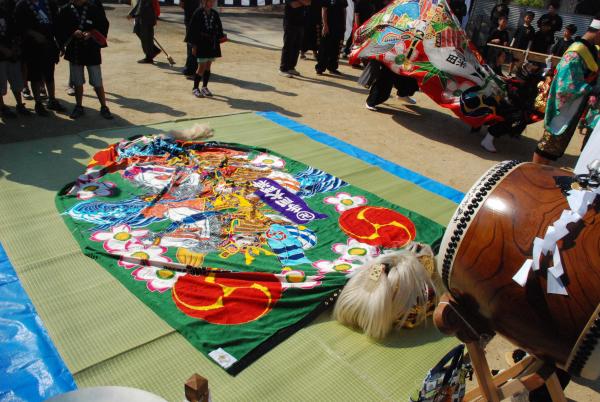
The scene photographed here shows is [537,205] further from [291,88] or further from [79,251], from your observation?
[291,88]

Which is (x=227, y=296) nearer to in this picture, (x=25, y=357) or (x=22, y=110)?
(x=25, y=357)

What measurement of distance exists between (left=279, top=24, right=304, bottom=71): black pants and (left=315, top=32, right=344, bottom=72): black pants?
0.42m

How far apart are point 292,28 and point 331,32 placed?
0.71 m

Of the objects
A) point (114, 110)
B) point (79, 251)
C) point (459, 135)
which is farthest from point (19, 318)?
point (459, 135)

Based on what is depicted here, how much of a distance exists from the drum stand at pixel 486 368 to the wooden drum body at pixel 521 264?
0.17ft

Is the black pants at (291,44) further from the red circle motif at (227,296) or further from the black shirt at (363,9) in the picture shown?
the red circle motif at (227,296)

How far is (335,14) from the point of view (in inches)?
267

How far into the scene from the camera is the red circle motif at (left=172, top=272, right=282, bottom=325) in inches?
84.4

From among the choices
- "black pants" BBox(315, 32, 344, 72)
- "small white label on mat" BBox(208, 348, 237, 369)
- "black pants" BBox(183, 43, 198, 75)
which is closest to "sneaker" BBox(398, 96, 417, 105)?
"black pants" BBox(315, 32, 344, 72)

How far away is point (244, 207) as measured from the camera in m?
2.97

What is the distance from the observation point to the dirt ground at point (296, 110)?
4.32 meters

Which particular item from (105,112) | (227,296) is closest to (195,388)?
(227,296)

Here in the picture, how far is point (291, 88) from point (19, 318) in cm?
483

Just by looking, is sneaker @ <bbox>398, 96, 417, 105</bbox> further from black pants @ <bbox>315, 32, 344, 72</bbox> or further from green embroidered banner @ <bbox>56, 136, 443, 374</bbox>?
green embroidered banner @ <bbox>56, 136, 443, 374</bbox>
